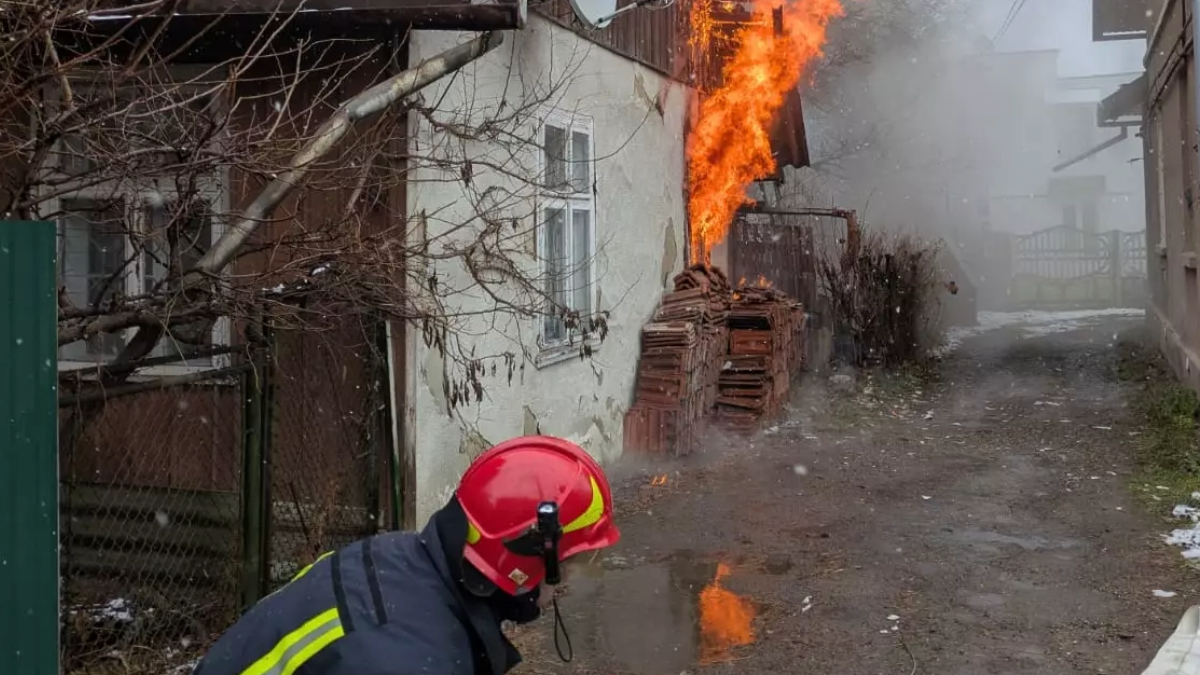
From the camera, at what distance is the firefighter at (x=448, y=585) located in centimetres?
181

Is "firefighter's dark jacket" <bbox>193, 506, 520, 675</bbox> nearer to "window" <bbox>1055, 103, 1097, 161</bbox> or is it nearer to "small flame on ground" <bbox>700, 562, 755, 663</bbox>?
"small flame on ground" <bbox>700, 562, 755, 663</bbox>

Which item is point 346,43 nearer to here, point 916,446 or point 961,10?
point 916,446

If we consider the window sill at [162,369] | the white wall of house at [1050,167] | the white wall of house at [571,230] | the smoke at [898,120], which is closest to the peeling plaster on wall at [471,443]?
the white wall of house at [571,230]

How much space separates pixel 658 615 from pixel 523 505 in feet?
14.0

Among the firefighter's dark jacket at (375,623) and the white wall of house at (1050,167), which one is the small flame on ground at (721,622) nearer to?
the firefighter's dark jacket at (375,623)

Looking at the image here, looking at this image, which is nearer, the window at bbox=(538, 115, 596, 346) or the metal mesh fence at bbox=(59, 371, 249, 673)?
the metal mesh fence at bbox=(59, 371, 249, 673)

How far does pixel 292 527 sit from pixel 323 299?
4.24ft

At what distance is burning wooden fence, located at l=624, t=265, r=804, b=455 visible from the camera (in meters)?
10.0

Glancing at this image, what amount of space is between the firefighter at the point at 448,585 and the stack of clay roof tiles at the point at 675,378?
7858 millimetres

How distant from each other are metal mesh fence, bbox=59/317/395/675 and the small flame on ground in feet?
6.25

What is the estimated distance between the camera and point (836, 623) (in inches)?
229

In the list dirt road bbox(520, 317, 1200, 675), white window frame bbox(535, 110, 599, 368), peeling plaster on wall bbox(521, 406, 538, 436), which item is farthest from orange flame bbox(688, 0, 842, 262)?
peeling plaster on wall bbox(521, 406, 538, 436)

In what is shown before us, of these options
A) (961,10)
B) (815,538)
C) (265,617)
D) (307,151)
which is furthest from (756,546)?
(961,10)

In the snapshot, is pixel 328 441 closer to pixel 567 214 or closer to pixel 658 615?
pixel 658 615
